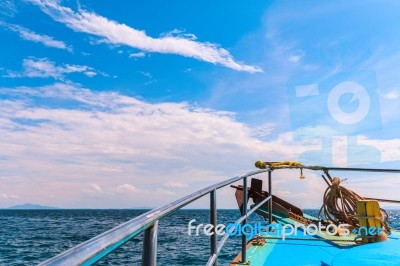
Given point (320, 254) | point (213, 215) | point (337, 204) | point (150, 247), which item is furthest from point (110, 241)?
point (337, 204)

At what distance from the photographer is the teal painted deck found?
12.7 ft

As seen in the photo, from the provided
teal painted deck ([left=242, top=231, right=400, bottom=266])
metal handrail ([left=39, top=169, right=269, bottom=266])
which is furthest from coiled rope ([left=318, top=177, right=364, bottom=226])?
metal handrail ([left=39, top=169, right=269, bottom=266])

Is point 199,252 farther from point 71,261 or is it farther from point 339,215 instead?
point 71,261

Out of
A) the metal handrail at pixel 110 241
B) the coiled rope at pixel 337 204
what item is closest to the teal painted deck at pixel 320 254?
the coiled rope at pixel 337 204

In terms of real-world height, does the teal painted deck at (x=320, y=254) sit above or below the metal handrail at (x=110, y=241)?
below

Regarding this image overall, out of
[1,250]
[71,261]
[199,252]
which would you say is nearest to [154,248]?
[71,261]

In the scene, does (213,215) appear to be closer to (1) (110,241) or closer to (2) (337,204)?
(1) (110,241)

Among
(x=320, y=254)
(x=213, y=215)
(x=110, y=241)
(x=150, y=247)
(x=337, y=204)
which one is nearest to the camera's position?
(x=110, y=241)

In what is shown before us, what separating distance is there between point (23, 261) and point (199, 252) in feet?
38.2

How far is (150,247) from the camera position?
1.21 metres

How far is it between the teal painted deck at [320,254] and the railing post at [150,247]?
290 centimetres

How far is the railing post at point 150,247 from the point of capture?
1201 millimetres

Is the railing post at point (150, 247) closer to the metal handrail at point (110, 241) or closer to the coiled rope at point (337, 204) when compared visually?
the metal handrail at point (110, 241)

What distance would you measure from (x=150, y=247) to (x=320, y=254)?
3761 mm
